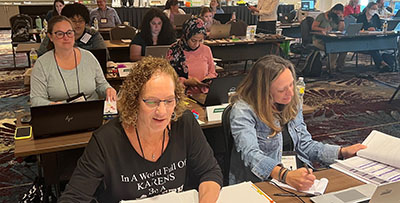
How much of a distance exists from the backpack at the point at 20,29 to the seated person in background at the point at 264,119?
5.39 meters

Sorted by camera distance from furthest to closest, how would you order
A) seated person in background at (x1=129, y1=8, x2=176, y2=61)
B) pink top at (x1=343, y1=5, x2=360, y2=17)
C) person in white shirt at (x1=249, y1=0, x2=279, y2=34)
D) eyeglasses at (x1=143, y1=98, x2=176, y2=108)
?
pink top at (x1=343, y1=5, x2=360, y2=17), person in white shirt at (x1=249, y1=0, x2=279, y2=34), seated person in background at (x1=129, y1=8, x2=176, y2=61), eyeglasses at (x1=143, y1=98, x2=176, y2=108)

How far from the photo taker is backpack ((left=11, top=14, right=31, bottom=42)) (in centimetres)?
622

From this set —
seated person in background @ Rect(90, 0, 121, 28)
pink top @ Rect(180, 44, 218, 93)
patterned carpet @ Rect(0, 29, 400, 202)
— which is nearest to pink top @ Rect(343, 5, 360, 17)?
patterned carpet @ Rect(0, 29, 400, 202)

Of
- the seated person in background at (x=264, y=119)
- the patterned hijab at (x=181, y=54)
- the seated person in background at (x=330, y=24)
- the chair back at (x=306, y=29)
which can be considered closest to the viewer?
the seated person in background at (x=264, y=119)

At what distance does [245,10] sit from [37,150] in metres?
9.47

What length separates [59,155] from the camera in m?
2.30

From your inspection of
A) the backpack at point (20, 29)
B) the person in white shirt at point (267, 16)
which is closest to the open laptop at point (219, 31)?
the person in white shirt at point (267, 16)

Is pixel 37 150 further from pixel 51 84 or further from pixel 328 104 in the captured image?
pixel 328 104

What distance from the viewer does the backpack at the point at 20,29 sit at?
6219 mm

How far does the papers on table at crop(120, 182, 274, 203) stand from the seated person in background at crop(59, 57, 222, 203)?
0.11 ft

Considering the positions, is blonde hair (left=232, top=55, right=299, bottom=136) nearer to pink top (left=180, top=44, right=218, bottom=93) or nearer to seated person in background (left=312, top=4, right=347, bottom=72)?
pink top (left=180, top=44, right=218, bottom=93)

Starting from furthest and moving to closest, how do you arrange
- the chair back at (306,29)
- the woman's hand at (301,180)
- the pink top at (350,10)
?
the pink top at (350,10) → the chair back at (306,29) → the woman's hand at (301,180)

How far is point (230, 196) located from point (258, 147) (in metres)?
0.40

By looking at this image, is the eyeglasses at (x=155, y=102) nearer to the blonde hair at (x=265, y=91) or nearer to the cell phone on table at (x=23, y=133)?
the blonde hair at (x=265, y=91)
